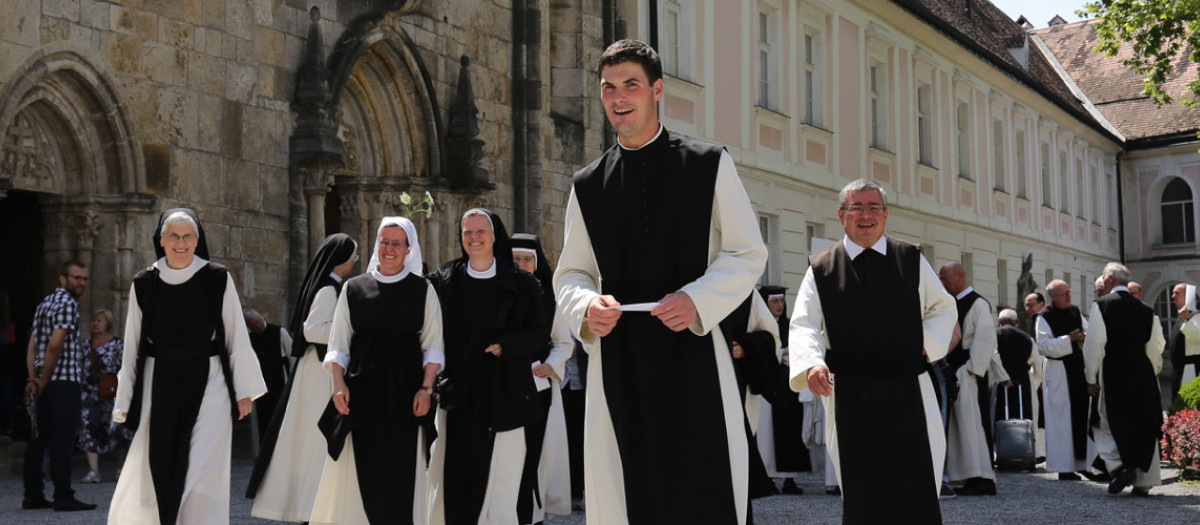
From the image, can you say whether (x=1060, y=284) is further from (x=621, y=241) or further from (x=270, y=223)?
(x=621, y=241)

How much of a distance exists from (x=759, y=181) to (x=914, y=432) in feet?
62.6

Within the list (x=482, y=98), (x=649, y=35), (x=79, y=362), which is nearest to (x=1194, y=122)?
(x=649, y=35)

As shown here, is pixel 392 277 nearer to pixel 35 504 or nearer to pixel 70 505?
pixel 70 505

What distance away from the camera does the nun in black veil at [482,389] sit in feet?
28.6

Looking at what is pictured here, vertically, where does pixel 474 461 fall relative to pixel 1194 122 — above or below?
below

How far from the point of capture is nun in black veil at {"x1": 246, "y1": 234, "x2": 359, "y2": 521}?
32.2ft

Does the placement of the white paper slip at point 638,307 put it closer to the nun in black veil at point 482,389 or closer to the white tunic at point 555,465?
the nun in black veil at point 482,389

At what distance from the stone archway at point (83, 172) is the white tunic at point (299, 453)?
14.3 ft

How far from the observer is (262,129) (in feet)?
49.6

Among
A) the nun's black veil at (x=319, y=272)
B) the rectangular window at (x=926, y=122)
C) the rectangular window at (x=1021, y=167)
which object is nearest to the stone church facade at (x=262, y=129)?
the nun's black veil at (x=319, y=272)

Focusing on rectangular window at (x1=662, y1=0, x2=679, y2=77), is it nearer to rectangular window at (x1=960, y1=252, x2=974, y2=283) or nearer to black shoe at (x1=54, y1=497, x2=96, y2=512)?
black shoe at (x1=54, y1=497, x2=96, y2=512)

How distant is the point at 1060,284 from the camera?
591 inches

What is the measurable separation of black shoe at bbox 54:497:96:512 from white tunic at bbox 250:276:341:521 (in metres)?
1.75

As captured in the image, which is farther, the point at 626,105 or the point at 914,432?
the point at 914,432
